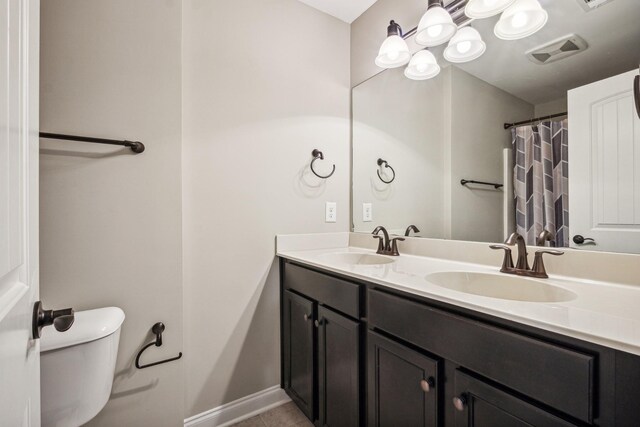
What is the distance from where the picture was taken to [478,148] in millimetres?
1322

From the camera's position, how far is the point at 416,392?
0.89m

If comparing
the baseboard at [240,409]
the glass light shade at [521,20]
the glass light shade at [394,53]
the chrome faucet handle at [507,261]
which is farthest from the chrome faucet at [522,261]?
the baseboard at [240,409]

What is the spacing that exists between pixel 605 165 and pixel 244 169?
1.49 m

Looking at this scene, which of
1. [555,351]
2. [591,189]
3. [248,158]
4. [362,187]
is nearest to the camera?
[555,351]

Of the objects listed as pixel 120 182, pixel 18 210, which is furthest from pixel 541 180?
pixel 120 182

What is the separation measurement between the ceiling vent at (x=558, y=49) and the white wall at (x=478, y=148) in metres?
0.16

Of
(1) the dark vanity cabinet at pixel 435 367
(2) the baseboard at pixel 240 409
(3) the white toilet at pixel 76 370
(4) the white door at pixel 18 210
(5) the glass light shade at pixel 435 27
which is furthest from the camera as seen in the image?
(2) the baseboard at pixel 240 409

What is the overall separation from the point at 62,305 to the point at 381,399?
122 centimetres

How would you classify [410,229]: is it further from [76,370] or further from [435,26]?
[76,370]

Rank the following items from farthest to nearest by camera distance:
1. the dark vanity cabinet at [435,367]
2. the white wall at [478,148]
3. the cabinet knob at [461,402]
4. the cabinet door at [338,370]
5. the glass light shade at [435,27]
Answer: the glass light shade at [435,27] → the white wall at [478,148] → the cabinet door at [338,370] → the cabinet knob at [461,402] → the dark vanity cabinet at [435,367]

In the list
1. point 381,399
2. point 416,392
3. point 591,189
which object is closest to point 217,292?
point 381,399

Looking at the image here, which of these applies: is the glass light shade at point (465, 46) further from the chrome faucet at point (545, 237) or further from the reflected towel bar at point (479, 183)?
the chrome faucet at point (545, 237)

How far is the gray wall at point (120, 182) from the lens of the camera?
3.56 feet

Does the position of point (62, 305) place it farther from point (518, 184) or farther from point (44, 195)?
point (518, 184)
